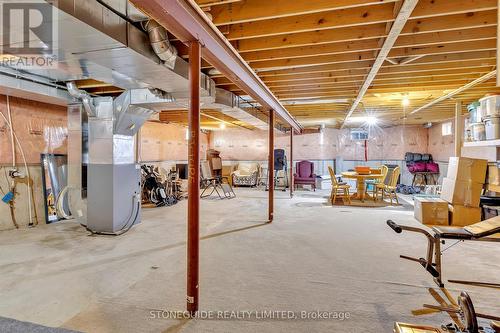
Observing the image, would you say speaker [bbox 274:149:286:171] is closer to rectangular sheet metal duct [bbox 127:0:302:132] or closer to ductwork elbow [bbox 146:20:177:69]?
rectangular sheet metal duct [bbox 127:0:302:132]

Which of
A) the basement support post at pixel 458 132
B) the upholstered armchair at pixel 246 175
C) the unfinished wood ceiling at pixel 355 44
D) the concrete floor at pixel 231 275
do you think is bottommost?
the concrete floor at pixel 231 275

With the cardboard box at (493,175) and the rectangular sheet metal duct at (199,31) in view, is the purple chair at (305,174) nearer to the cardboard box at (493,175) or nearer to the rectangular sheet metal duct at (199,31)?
the cardboard box at (493,175)

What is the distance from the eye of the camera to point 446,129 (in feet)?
28.1

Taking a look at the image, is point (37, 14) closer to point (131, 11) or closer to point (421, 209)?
point (131, 11)

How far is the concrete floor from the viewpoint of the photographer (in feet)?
6.43

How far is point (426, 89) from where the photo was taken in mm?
4980

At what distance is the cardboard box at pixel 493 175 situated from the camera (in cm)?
415

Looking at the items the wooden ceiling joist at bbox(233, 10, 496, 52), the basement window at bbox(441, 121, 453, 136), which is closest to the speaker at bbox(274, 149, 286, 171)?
the basement window at bbox(441, 121, 453, 136)

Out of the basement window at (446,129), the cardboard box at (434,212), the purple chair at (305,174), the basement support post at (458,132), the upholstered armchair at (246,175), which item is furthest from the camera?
the upholstered armchair at (246,175)

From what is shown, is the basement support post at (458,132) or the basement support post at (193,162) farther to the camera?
the basement support post at (458,132)

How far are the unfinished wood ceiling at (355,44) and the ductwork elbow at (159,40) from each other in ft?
1.49

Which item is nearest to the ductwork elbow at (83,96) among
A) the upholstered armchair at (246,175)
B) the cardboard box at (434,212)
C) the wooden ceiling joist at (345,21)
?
the wooden ceiling joist at (345,21)

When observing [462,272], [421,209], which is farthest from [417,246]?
[421,209]

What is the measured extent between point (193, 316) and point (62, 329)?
33.8 inches
